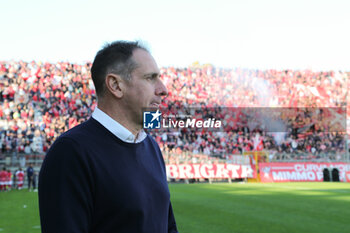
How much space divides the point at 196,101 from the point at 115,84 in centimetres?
3348

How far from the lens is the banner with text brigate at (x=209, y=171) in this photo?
26031mm

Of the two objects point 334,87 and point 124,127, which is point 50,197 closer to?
point 124,127

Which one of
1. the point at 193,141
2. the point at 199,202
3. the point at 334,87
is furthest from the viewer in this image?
the point at 334,87

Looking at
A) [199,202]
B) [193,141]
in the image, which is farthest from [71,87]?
[199,202]

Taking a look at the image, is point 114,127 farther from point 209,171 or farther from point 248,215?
point 209,171

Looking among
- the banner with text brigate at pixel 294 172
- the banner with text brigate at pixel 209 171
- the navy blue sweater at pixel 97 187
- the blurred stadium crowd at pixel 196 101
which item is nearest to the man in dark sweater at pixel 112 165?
the navy blue sweater at pixel 97 187

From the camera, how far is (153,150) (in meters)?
2.40

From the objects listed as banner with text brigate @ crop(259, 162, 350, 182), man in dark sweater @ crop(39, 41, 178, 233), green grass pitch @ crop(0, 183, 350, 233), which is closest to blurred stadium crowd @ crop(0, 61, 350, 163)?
banner with text brigate @ crop(259, 162, 350, 182)

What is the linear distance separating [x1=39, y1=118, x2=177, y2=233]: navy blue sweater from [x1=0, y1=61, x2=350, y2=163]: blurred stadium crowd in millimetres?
22575

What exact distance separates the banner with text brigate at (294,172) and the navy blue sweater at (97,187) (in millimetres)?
25451

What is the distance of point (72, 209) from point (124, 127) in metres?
0.52

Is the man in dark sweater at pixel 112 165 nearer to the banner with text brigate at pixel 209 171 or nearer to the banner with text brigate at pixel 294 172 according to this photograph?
the banner with text brigate at pixel 209 171

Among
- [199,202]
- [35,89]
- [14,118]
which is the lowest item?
[199,202]

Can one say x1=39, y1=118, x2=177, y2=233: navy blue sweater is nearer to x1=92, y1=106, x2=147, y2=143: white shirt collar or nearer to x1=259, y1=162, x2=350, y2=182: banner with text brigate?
x1=92, y1=106, x2=147, y2=143: white shirt collar
